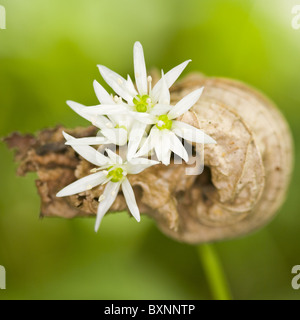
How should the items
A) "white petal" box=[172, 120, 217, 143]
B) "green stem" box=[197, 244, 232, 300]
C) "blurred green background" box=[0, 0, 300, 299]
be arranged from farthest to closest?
"blurred green background" box=[0, 0, 300, 299] < "green stem" box=[197, 244, 232, 300] < "white petal" box=[172, 120, 217, 143]

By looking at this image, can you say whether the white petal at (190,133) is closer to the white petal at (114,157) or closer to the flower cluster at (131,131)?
the flower cluster at (131,131)

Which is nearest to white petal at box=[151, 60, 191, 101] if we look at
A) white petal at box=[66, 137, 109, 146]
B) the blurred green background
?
white petal at box=[66, 137, 109, 146]

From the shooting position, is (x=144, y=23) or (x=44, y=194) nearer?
(x=44, y=194)

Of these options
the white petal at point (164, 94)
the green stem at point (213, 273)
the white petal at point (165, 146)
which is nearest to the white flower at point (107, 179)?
the white petal at point (165, 146)

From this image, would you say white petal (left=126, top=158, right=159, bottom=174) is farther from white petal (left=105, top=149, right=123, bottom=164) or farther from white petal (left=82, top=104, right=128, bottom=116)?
white petal (left=82, top=104, right=128, bottom=116)
